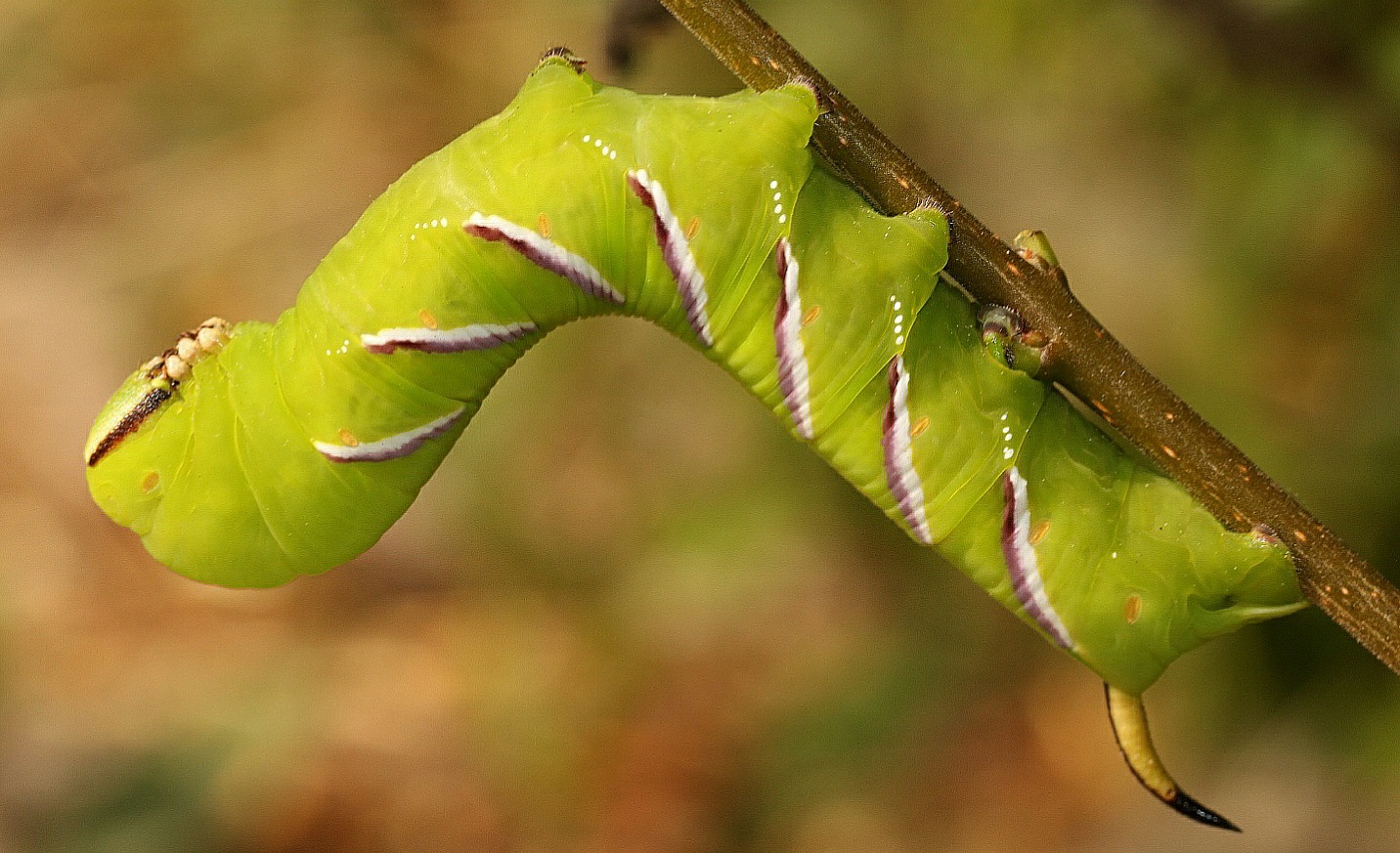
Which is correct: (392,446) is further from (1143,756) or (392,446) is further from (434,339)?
(1143,756)

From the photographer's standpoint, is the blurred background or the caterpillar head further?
the blurred background

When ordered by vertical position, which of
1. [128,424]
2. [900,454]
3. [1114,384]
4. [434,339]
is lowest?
[128,424]

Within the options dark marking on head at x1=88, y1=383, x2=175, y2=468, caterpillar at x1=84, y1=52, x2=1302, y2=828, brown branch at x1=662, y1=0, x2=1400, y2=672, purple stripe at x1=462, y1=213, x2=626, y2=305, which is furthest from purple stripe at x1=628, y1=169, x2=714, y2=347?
dark marking on head at x1=88, y1=383, x2=175, y2=468

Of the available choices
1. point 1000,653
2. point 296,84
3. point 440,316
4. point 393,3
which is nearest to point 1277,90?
point 1000,653

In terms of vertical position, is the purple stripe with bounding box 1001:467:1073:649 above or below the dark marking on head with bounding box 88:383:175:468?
above

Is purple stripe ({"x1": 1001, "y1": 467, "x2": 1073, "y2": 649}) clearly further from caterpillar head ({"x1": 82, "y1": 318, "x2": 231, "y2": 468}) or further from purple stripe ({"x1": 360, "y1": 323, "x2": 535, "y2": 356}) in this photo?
caterpillar head ({"x1": 82, "y1": 318, "x2": 231, "y2": 468})

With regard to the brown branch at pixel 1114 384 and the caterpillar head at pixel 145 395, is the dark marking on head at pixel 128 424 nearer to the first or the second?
the caterpillar head at pixel 145 395

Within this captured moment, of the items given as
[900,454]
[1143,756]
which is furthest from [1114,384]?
[1143,756]
